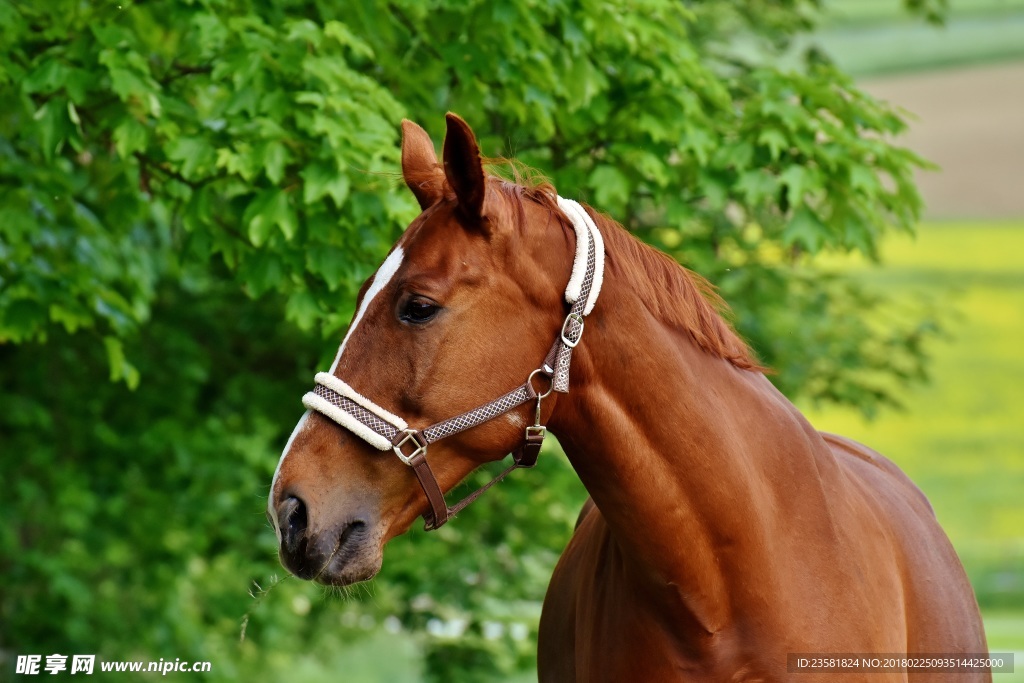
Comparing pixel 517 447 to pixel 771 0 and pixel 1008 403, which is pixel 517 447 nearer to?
pixel 771 0

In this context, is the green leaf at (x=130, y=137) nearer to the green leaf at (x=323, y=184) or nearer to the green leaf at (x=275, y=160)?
the green leaf at (x=275, y=160)

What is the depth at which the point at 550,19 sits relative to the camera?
Answer: 4648 millimetres

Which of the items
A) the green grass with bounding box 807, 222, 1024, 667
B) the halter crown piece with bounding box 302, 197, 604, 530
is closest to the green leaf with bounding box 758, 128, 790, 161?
the halter crown piece with bounding box 302, 197, 604, 530

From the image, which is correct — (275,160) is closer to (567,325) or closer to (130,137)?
(130,137)

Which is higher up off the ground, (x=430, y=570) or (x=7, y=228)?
(x=7, y=228)

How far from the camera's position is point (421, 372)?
248 centimetres

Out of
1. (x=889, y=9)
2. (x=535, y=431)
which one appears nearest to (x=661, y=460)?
(x=535, y=431)

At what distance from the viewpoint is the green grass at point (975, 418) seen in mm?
18891

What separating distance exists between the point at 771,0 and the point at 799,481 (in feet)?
21.5

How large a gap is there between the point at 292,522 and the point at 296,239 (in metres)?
1.90

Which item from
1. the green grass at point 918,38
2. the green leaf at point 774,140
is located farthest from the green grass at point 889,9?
the green leaf at point 774,140

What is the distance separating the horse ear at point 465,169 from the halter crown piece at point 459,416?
272 millimetres

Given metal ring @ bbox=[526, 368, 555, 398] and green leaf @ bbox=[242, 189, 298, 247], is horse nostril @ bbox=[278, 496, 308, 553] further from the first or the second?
green leaf @ bbox=[242, 189, 298, 247]

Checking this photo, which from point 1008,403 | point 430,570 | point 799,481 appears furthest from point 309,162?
point 1008,403
